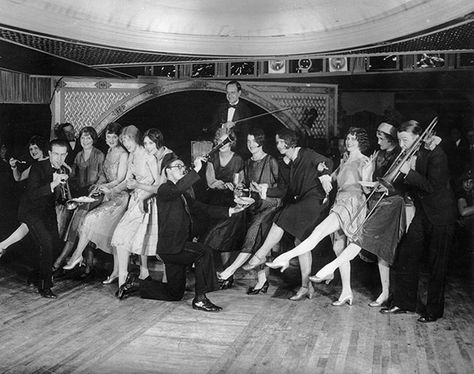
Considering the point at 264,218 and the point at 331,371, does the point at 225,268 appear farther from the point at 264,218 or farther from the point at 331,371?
the point at 331,371

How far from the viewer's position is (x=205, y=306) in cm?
571

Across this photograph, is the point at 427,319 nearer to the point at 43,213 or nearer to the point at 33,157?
the point at 43,213

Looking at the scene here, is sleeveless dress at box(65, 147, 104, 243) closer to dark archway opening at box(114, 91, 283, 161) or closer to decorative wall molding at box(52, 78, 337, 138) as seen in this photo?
decorative wall molding at box(52, 78, 337, 138)

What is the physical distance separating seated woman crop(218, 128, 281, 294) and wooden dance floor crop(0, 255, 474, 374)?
22 cm

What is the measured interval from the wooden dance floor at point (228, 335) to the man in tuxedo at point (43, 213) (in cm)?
29

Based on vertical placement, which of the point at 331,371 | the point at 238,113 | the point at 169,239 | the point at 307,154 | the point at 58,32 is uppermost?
the point at 58,32

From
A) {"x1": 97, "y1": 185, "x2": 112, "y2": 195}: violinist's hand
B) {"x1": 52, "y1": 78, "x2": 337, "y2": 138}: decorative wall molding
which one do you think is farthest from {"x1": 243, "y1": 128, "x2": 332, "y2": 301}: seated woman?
{"x1": 52, "y1": 78, "x2": 337, "y2": 138}: decorative wall molding

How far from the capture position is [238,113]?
731cm

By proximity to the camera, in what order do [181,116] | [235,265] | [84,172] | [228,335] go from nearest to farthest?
1. [228,335]
2. [235,265]
3. [84,172]
4. [181,116]

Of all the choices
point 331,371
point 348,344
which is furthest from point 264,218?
point 331,371

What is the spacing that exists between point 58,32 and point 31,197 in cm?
174

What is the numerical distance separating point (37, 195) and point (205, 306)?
78.4 inches

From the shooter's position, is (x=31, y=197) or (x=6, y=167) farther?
(x=6, y=167)

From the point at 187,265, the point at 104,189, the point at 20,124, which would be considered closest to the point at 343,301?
the point at 187,265
